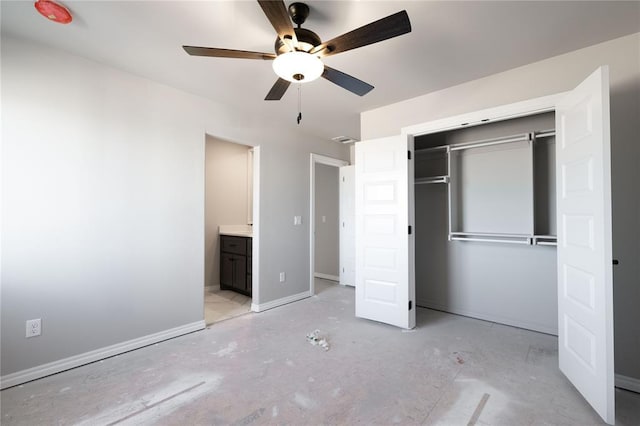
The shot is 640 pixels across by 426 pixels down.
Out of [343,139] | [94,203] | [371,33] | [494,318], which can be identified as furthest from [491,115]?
[94,203]

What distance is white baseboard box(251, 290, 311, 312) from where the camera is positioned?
3.61m

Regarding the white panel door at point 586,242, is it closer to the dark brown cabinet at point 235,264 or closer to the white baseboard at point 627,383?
the white baseboard at point 627,383

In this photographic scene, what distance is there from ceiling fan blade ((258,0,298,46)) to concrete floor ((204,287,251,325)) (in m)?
2.88

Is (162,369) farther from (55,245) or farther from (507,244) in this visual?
(507,244)

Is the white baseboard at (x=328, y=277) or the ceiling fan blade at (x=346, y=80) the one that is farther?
the white baseboard at (x=328, y=277)

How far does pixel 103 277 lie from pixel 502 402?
3.04m

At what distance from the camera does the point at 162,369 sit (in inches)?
87.9

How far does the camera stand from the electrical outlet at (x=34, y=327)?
6.87 feet

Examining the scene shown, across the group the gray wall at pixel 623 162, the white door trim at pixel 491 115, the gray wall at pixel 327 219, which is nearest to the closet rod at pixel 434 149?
the white door trim at pixel 491 115

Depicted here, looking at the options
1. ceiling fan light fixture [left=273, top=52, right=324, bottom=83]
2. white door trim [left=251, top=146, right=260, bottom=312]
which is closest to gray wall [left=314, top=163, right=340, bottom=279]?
white door trim [left=251, top=146, right=260, bottom=312]

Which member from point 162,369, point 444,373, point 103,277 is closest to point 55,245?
point 103,277

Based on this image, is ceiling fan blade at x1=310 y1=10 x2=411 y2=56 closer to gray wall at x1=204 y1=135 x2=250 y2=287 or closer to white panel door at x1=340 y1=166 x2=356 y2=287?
white panel door at x1=340 y1=166 x2=356 y2=287

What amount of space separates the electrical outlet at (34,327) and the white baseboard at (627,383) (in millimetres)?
4123

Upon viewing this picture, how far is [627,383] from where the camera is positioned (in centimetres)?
204
